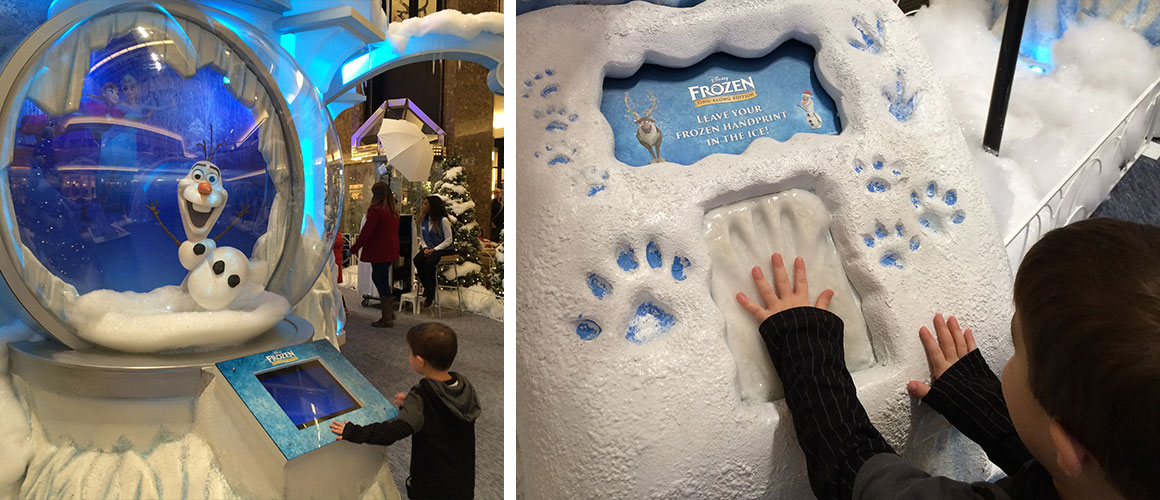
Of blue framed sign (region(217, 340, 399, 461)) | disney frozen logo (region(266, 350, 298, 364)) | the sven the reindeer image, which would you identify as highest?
the sven the reindeer image

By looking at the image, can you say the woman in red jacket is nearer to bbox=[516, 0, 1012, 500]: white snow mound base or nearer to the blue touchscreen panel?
the blue touchscreen panel

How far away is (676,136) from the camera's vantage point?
1.45 metres

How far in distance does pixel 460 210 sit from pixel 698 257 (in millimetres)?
532

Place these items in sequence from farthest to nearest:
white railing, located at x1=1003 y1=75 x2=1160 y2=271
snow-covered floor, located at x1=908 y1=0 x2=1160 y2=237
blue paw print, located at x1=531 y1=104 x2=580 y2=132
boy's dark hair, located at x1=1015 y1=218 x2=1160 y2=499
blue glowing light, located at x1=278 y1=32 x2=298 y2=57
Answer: snow-covered floor, located at x1=908 y1=0 x2=1160 y2=237, white railing, located at x1=1003 y1=75 x2=1160 y2=271, blue paw print, located at x1=531 y1=104 x2=580 y2=132, blue glowing light, located at x1=278 y1=32 x2=298 y2=57, boy's dark hair, located at x1=1015 y1=218 x2=1160 y2=499

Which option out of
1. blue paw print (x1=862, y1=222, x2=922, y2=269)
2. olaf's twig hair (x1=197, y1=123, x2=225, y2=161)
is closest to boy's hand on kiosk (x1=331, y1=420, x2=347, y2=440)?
olaf's twig hair (x1=197, y1=123, x2=225, y2=161)

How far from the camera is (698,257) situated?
1303mm

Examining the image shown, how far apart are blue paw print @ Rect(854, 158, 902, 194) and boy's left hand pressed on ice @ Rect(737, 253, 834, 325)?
273 millimetres

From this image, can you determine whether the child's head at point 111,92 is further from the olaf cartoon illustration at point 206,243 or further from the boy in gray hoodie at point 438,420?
the boy in gray hoodie at point 438,420

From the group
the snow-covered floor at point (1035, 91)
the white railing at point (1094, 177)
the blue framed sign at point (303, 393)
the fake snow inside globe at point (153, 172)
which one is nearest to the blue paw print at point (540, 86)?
the fake snow inside globe at point (153, 172)

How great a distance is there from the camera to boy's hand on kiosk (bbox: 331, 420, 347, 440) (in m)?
0.91

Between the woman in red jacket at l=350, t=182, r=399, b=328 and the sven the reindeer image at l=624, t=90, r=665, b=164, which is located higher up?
the sven the reindeer image at l=624, t=90, r=665, b=164

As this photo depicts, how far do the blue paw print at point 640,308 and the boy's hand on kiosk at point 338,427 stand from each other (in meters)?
0.46

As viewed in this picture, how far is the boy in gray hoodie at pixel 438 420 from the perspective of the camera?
98 centimetres

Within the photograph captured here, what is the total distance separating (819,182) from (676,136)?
13.1 inches
